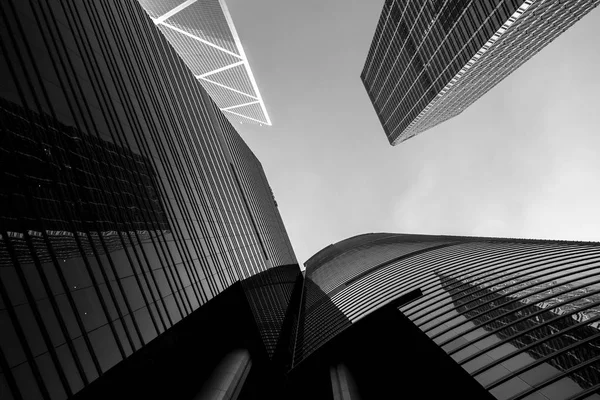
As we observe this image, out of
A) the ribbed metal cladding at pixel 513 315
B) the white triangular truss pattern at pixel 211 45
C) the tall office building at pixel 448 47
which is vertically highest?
the white triangular truss pattern at pixel 211 45

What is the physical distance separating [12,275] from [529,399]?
1723cm

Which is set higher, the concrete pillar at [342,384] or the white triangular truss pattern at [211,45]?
the white triangular truss pattern at [211,45]

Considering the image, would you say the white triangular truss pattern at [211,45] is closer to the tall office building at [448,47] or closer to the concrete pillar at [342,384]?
the tall office building at [448,47]

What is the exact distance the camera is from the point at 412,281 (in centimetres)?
3625

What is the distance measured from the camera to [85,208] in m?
16.3

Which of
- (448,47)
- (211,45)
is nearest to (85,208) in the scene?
(448,47)

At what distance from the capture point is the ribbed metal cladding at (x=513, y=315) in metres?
14.0

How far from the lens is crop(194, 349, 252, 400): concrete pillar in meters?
23.7

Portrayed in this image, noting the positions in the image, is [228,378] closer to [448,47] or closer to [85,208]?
[85,208]

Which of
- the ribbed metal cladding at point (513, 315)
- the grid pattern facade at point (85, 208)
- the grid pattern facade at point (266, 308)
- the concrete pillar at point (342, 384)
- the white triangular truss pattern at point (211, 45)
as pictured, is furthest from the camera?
the white triangular truss pattern at point (211, 45)

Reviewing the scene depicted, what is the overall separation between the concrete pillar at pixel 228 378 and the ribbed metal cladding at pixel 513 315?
6149 millimetres

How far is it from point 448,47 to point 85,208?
9862 centimetres

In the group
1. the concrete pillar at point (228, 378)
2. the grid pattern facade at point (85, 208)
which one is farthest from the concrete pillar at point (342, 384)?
the grid pattern facade at point (85, 208)

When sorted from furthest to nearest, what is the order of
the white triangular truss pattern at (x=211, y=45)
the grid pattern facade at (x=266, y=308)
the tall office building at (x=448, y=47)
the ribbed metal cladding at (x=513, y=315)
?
the white triangular truss pattern at (x=211, y=45) → the tall office building at (x=448, y=47) → the grid pattern facade at (x=266, y=308) → the ribbed metal cladding at (x=513, y=315)
